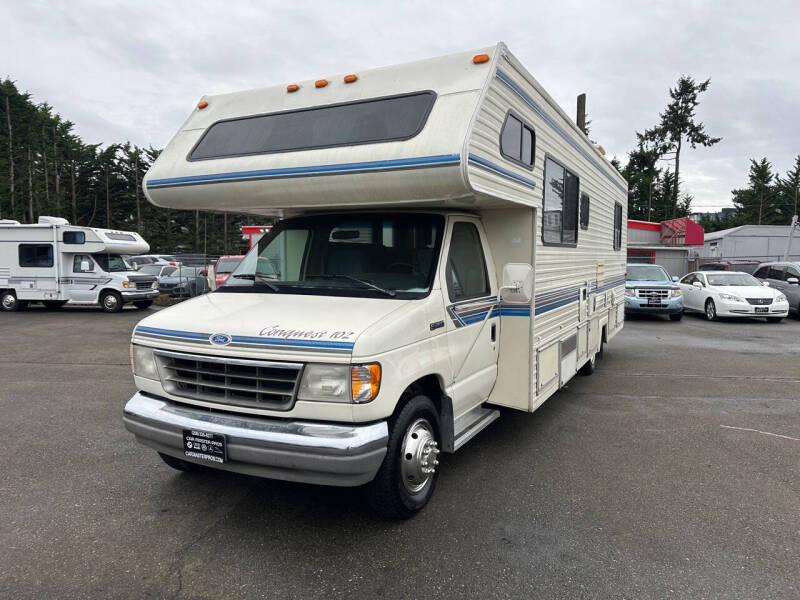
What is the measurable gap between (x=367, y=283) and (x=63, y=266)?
16.2 meters

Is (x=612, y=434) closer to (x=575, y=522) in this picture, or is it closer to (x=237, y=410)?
(x=575, y=522)

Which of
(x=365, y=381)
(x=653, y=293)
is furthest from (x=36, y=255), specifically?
(x=653, y=293)

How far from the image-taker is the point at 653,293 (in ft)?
48.9

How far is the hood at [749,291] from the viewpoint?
14.7 meters

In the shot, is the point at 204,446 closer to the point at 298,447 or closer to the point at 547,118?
the point at 298,447

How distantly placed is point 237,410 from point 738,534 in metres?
3.21

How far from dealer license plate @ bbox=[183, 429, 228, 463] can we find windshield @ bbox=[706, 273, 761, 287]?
16.3 metres

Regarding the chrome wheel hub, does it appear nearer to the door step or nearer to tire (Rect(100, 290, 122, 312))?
the door step

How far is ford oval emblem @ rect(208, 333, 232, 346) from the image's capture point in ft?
10.8

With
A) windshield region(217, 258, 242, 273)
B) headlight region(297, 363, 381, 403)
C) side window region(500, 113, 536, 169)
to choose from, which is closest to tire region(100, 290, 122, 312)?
windshield region(217, 258, 242, 273)

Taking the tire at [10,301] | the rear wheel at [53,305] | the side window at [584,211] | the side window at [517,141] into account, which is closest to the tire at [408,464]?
the side window at [517,141]

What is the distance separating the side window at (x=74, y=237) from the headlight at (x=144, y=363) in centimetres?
1491

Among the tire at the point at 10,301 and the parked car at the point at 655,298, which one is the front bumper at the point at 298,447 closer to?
the parked car at the point at 655,298

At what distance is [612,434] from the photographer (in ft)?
17.7
